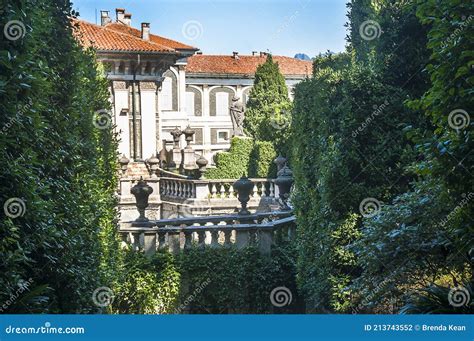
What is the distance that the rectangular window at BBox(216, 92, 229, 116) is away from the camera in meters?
39.1

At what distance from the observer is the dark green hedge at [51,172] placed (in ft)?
18.7

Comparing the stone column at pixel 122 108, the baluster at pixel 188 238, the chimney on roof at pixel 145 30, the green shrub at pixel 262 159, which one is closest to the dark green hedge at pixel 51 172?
the baluster at pixel 188 238

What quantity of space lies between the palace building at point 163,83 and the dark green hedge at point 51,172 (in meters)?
15.1

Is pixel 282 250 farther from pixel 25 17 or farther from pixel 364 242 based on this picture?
pixel 25 17

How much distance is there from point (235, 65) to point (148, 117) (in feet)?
41.3

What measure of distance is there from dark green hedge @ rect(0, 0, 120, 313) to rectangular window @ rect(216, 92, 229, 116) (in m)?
27.6

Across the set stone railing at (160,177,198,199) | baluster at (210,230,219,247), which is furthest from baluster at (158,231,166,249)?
stone railing at (160,177,198,199)

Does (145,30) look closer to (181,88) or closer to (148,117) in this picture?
(148,117)

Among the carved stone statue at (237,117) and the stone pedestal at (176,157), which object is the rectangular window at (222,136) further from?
the stone pedestal at (176,157)

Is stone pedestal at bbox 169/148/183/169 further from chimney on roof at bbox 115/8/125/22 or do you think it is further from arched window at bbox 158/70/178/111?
chimney on roof at bbox 115/8/125/22

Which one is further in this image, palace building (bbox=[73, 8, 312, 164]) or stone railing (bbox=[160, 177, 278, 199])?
palace building (bbox=[73, 8, 312, 164])

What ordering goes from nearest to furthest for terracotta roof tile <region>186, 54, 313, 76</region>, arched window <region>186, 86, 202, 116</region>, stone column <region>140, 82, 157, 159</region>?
stone column <region>140, 82, 157, 159</region>, arched window <region>186, 86, 202, 116</region>, terracotta roof tile <region>186, 54, 313, 76</region>

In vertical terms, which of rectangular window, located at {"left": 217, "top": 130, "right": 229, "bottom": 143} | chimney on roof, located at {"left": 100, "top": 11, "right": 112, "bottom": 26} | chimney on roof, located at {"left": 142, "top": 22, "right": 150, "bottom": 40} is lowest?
rectangular window, located at {"left": 217, "top": 130, "right": 229, "bottom": 143}

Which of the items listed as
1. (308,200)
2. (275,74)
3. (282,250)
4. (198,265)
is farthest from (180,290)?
(275,74)
